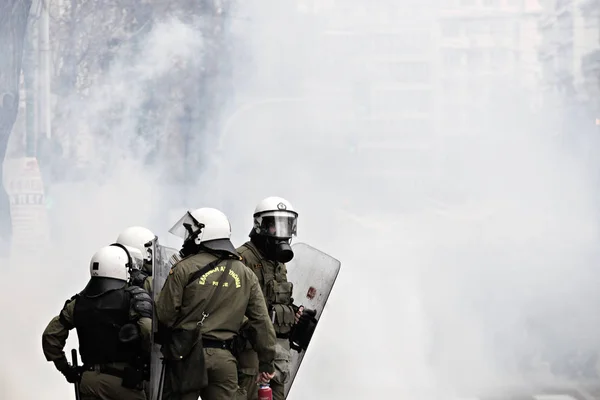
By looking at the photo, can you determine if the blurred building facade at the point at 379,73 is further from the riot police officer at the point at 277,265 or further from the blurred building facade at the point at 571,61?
the riot police officer at the point at 277,265

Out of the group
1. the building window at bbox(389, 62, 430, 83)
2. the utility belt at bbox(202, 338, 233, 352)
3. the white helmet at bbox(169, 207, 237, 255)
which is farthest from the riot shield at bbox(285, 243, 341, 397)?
the building window at bbox(389, 62, 430, 83)

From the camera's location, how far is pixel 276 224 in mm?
7027

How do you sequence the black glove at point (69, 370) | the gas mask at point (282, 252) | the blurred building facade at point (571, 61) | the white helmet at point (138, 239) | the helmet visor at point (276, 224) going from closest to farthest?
the black glove at point (69, 370)
the gas mask at point (282, 252)
the helmet visor at point (276, 224)
the white helmet at point (138, 239)
the blurred building facade at point (571, 61)

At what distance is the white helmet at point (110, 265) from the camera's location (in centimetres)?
623

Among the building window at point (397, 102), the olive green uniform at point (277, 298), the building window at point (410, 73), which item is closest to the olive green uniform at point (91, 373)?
the olive green uniform at point (277, 298)

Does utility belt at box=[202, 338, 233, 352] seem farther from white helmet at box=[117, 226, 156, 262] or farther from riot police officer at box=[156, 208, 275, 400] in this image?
white helmet at box=[117, 226, 156, 262]

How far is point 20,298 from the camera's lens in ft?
42.4

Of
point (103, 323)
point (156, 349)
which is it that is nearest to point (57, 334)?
point (103, 323)

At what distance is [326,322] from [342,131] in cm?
244

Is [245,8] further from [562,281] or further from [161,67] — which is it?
[562,281]

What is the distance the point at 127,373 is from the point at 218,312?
1.99 feet

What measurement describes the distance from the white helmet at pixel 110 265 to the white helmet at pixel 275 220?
998 mm

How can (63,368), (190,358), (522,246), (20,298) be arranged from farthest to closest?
(522,246)
(20,298)
(63,368)
(190,358)

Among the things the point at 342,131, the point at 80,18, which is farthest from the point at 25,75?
the point at 342,131
